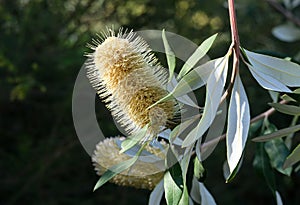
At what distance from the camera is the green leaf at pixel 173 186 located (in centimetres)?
64

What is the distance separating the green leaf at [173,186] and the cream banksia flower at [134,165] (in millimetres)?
97

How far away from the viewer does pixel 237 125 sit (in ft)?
2.01

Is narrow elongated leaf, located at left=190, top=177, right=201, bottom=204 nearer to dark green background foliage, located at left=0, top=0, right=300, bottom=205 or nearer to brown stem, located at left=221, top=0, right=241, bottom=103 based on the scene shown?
brown stem, located at left=221, top=0, right=241, bottom=103

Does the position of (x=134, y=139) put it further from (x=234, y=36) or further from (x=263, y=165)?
(x=263, y=165)

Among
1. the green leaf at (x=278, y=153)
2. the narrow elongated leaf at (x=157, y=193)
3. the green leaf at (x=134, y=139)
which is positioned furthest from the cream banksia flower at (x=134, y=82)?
the green leaf at (x=278, y=153)

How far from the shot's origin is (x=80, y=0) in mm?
1867

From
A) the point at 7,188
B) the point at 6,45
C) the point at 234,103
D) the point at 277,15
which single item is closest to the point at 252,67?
the point at 234,103

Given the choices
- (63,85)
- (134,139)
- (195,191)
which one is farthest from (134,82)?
(63,85)

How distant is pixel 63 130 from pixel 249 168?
681 mm

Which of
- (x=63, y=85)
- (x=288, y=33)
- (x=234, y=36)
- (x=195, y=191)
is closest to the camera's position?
(x=234, y=36)

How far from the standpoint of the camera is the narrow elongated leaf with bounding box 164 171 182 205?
638 mm

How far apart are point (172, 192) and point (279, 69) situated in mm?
190

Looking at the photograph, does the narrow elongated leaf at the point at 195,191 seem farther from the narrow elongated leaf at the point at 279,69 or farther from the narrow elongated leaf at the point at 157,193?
the narrow elongated leaf at the point at 279,69

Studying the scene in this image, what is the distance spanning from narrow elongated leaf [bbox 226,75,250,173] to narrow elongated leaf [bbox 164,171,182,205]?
Result: 84mm
